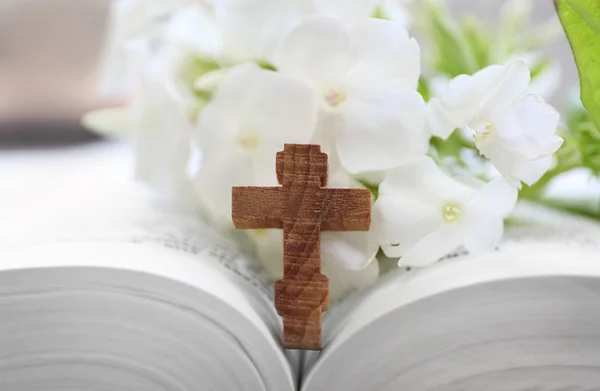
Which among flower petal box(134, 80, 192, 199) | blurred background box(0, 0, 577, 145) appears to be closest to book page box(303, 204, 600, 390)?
flower petal box(134, 80, 192, 199)

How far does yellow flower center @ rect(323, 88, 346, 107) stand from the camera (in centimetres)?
35

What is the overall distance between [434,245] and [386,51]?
12 centimetres

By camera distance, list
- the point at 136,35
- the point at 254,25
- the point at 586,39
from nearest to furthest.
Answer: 1. the point at 586,39
2. the point at 254,25
3. the point at 136,35

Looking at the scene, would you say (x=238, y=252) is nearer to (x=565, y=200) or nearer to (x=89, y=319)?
(x=89, y=319)

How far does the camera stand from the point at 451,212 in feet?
1.08

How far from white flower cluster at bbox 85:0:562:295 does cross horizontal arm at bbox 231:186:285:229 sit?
4cm

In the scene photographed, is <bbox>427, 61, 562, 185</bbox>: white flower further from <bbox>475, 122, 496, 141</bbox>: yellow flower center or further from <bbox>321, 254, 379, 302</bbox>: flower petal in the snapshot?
<bbox>321, 254, 379, 302</bbox>: flower petal

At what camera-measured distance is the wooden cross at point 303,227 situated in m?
0.32

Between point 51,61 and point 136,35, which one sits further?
point 51,61

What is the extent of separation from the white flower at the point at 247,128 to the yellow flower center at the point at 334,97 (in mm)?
14

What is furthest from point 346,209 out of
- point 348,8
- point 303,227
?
point 348,8

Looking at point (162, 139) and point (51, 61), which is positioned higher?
point (51, 61)

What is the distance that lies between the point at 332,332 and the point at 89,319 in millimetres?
148

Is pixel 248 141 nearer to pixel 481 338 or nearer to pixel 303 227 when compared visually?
pixel 303 227
